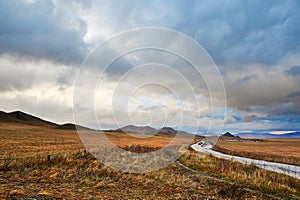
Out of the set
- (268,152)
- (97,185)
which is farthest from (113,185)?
(268,152)

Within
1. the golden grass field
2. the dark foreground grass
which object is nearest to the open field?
the golden grass field

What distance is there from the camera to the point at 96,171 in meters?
19.3

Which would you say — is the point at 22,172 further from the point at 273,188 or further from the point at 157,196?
the point at 273,188

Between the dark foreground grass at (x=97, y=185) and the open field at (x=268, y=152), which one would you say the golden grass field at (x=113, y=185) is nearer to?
the dark foreground grass at (x=97, y=185)

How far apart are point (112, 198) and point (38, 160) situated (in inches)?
448

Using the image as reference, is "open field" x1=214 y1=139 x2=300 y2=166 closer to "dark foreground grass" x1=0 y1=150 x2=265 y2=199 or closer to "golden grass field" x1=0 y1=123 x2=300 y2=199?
"golden grass field" x1=0 y1=123 x2=300 y2=199

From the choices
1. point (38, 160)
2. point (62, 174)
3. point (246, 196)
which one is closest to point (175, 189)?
point (246, 196)

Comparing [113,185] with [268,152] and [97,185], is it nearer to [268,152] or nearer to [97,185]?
[97,185]

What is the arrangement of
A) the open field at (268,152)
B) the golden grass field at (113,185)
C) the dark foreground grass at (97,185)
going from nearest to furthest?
Answer: 1. the dark foreground grass at (97,185)
2. the golden grass field at (113,185)
3. the open field at (268,152)

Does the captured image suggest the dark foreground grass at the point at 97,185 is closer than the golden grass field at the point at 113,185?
Yes

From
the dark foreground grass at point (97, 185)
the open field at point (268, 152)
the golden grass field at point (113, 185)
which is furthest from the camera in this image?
the open field at point (268, 152)

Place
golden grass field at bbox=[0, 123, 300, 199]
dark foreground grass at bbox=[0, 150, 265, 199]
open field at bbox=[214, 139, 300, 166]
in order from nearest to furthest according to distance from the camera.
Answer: dark foreground grass at bbox=[0, 150, 265, 199]
golden grass field at bbox=[0, 123, 300, 199]
open field at bbox=[214, 139, 300, 166]

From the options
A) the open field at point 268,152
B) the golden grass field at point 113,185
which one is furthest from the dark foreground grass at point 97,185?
the open field at point 268,152

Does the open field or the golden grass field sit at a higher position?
the open field
